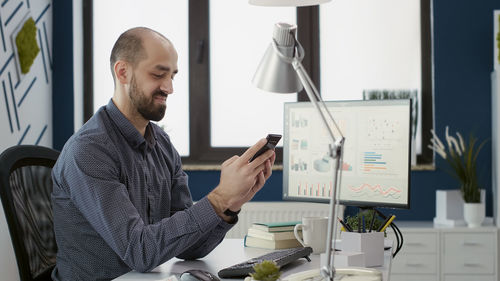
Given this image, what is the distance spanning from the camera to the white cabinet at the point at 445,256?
3.50m

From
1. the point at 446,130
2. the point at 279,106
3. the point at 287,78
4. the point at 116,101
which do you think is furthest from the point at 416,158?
the point at 287,78

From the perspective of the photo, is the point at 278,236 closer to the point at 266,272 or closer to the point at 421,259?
the point at 266,272

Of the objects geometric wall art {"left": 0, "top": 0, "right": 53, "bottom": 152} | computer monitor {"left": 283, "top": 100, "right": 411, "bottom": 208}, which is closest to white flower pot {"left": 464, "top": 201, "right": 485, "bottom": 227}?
computer monitor {"left": 283, "top": 100, "right": 411, "bottom": 208}

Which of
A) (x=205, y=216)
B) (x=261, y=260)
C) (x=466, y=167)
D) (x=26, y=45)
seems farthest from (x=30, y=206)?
(x=466, y=167)

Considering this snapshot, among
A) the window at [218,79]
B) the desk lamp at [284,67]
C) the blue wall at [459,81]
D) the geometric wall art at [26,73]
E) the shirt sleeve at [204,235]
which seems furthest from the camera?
the window at [218,79]

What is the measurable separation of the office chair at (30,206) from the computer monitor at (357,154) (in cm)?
79

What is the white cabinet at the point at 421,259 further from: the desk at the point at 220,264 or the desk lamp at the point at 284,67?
the desk lamp at the point at 284,67

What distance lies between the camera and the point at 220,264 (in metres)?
1.70

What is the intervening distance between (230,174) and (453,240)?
2343 millimetres

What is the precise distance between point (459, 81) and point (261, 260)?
2.77m

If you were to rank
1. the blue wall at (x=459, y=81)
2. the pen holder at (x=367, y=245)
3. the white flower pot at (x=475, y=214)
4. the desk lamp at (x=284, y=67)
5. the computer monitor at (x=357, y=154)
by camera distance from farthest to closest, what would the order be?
the blue wall at (x=459, y=81) → the white flower pot at (x=475, y=214) → the computer monitor at (x=357, y=154) → the pen holder at (x=367, y=245) → the desk lamp at (x=284, y=67)

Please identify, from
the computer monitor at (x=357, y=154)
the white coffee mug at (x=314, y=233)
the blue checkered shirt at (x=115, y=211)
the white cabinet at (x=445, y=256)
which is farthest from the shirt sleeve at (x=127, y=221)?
the white cabinet at (x=445, y=256)

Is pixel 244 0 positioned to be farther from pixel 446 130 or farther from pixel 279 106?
pixel 446 130

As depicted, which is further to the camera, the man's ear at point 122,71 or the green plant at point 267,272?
the man's ear at point 122,71
